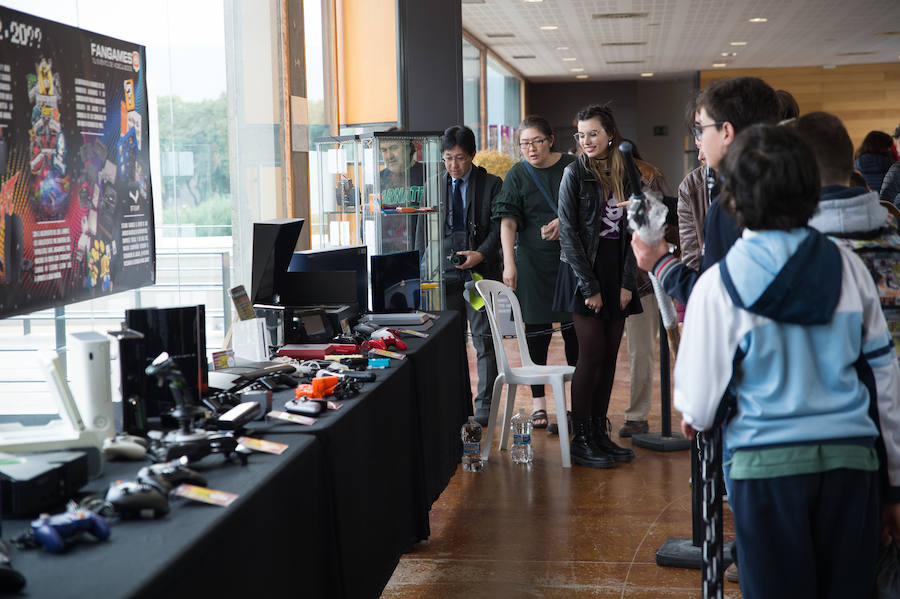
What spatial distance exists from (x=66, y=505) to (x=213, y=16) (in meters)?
3.26

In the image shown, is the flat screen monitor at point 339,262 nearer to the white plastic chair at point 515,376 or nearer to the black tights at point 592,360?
the white plastic chair at point 515,376

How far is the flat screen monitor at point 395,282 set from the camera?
12.3 ft

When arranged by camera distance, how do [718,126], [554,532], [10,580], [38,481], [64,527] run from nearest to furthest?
[10,580]
[64,527]
[38,481]
[718,126]
[554,532]

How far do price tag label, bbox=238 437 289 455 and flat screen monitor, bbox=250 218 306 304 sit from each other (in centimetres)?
116

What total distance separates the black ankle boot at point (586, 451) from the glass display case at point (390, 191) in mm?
1291

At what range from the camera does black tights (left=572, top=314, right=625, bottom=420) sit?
4.21m

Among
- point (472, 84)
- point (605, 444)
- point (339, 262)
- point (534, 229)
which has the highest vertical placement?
point (472, 84)

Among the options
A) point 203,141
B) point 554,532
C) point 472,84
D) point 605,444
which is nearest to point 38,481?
point 554,532

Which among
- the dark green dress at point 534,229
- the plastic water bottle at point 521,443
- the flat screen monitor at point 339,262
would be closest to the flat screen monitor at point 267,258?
the flat screen monitor at point 339,262

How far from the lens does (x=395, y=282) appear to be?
3846 millimetres

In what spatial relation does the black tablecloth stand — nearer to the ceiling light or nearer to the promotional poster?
the promotional poster

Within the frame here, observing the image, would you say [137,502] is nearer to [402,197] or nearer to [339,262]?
[339,262]

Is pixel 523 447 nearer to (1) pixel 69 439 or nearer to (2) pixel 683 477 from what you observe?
(2) pixel 683 477

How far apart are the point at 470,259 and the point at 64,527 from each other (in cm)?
365
